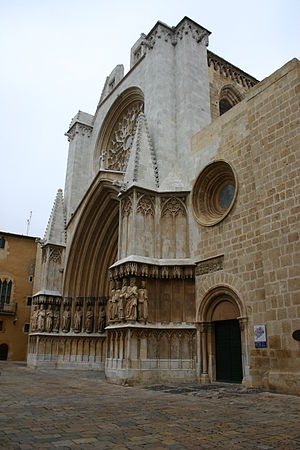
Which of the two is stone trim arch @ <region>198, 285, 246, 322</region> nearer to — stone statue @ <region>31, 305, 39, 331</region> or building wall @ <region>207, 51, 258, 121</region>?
building wall @ <region>207, 51, 258, 121</region>

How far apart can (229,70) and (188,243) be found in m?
9.67

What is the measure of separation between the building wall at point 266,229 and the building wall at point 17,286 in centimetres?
1873

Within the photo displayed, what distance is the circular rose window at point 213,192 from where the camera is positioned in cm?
1266

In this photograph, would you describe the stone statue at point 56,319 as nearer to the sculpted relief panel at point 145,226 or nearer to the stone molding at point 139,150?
the sculpted relief panel at point 145,226

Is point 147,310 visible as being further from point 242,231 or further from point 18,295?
point 18,295

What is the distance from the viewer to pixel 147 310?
1207 cm

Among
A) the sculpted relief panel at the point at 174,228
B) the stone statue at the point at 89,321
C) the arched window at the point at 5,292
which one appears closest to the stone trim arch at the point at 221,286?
the sculpted relief panel at the point at 174,228

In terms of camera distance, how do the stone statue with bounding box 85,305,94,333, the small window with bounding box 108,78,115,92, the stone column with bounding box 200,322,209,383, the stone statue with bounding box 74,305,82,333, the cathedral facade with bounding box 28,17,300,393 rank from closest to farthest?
the cathedral facade with bounding box 28,17,300,393
the stone column with bounding box 200,322,209,383
the stone statue with bounding box 85,305,94,333
the stone statue with bounding box 74,305,82,333
the small window with bounding box 108,78,115,92

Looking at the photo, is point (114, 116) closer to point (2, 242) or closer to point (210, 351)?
point (2, 242)

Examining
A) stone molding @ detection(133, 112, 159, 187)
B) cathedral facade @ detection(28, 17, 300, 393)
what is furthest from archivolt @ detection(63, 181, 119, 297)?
stone molding @ detection(133, 112, 159, 187)

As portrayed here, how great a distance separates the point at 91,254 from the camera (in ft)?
62.8

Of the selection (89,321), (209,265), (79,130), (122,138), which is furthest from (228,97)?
(89,321)

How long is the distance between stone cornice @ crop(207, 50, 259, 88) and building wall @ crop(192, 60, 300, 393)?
6.36 metres

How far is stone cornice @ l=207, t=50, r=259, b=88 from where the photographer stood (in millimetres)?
17616
